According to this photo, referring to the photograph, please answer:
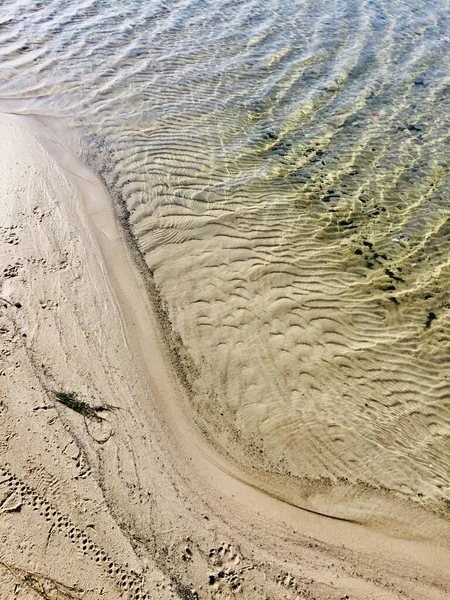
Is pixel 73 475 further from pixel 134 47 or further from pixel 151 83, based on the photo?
pixel 134 47

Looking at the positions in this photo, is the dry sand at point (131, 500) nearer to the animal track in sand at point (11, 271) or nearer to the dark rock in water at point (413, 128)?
the animal track in sand at point (11, 271)

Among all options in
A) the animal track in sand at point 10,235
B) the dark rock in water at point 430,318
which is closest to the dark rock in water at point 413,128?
the dark rock in water at point 430,318

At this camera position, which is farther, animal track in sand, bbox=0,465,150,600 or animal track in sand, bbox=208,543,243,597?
animal track in sand, bbox=208,543,243,597

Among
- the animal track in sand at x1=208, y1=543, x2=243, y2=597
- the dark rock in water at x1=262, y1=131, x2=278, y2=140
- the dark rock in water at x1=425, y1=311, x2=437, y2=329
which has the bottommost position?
the animal track in sand at x1=208, y1=543, x2=243, y2=597

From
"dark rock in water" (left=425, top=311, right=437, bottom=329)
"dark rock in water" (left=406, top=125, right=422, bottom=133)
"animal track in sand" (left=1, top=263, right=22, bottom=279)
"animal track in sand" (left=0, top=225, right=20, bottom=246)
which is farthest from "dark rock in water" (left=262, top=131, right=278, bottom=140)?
"animal track in sand" (left=1, top=263, right=22, bottom=279)

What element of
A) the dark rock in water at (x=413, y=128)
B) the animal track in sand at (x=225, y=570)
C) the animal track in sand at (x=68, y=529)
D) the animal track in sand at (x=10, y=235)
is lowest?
the animal track in sand at (x=225, y=570)

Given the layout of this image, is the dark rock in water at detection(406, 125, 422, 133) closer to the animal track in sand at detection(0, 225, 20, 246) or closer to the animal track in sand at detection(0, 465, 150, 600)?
the animal track in sand at detection(0, 225, 20, 246)
